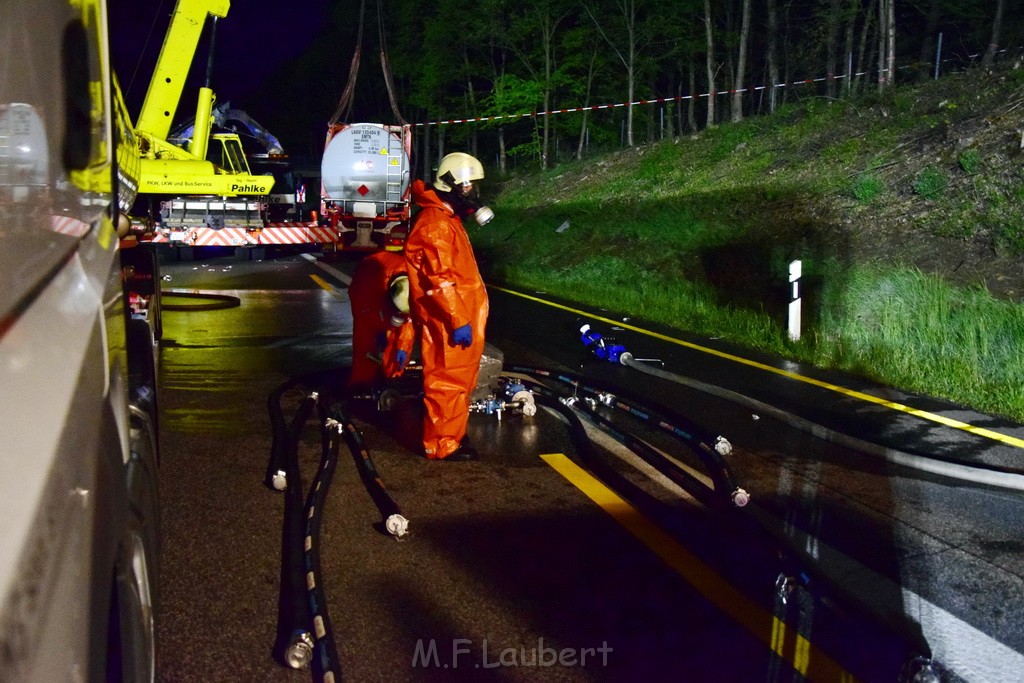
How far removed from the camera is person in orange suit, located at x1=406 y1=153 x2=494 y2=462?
19.1ft

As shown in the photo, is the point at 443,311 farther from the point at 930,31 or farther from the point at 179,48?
the point at 930,31

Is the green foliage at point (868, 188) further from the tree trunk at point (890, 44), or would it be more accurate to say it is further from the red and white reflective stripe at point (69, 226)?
the red and white reflective stripe at point (69, 226)

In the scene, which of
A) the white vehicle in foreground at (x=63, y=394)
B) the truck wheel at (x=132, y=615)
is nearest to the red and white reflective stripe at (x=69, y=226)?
the white vehicle in foreground at (x=63, y=394)

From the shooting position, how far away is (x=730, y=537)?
4.63 meters

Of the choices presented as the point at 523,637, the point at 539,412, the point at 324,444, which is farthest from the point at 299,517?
the point at 539,412

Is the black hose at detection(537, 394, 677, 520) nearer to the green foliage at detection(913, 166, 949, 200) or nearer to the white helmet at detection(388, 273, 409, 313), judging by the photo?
the white helmet at detection(388, 273, 409, 313)

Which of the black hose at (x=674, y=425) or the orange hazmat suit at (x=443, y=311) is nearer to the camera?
the black hose at (x=674, y=425)

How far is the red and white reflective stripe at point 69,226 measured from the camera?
200cm

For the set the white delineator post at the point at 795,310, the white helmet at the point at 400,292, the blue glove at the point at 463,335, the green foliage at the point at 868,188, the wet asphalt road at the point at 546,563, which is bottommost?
the wet asphalt road at the point at 546,563

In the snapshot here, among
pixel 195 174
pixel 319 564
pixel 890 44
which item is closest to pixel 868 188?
pixel 890 44

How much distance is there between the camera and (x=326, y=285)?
1709 cm

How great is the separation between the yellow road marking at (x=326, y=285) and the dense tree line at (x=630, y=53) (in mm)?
14552

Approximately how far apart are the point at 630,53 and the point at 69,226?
119 feet

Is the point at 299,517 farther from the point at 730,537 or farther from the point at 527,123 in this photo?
the point at 527,123
